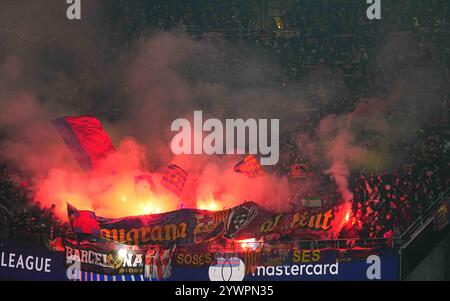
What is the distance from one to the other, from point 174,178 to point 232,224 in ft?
2.23

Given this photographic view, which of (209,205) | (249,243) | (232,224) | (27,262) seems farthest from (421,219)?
(27,262)

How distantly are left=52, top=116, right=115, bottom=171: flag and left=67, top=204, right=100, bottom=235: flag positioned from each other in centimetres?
40

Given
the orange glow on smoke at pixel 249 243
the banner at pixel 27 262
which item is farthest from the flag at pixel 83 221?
the orange glow on smoke at pixel 249 243

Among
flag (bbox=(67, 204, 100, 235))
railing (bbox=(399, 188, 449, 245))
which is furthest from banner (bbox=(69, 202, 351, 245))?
railing (bbox=(399, 188, 449, 245))

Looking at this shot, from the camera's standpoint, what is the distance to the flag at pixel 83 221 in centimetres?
973

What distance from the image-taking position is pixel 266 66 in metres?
9.84

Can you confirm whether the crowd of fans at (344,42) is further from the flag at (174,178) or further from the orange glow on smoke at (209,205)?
the flag at (174,178)

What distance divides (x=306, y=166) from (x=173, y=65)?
5.05ft

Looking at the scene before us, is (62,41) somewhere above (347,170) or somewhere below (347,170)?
above

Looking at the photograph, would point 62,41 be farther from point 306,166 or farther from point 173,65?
point 306,166

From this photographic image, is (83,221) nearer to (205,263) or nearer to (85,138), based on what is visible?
(85,138)

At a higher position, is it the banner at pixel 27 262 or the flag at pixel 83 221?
the flag at pixel 83 221

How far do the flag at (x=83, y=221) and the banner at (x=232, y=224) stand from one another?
163mm

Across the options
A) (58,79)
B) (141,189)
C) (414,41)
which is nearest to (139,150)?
(141,189)
